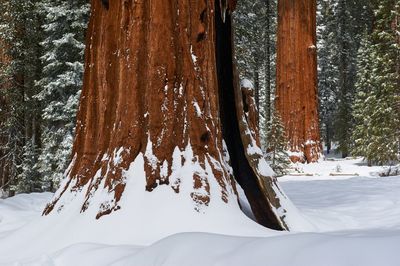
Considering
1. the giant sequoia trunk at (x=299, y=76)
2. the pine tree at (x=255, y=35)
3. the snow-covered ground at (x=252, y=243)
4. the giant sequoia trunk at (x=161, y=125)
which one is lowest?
the snow-covered ground at (x=252, y=243)

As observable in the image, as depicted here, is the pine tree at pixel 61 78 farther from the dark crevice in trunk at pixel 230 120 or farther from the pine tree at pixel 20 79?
the dark crevice in trunk at pixel 230 120

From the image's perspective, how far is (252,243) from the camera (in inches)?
91.7

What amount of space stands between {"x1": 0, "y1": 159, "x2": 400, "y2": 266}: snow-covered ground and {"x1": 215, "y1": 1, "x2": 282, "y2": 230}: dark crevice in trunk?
1.84 ft

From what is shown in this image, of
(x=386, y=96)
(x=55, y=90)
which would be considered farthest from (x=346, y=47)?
(x=55, y=90)

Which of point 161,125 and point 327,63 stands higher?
point 327,63

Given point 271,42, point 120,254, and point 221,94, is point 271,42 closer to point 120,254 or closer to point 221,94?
point 221,94

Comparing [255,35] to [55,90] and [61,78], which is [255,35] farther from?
[61,78]

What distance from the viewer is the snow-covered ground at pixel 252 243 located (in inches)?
74.2

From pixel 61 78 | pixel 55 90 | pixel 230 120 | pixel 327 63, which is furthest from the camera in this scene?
pixel 327 63

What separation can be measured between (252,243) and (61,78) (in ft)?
40.7

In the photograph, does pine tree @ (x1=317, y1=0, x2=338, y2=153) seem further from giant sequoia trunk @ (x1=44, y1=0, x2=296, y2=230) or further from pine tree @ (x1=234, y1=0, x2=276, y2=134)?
giant sequoia trunk @ (x1=44, y1=0, x2=296, y2=230)

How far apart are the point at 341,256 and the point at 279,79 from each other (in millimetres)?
11166

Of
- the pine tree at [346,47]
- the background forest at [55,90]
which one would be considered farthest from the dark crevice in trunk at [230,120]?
the pine tree at [346,47]

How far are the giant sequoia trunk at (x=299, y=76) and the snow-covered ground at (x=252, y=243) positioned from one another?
6.07 meters
